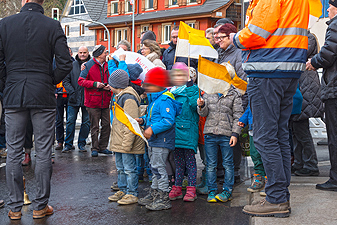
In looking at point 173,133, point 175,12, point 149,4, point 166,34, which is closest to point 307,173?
point 173,133

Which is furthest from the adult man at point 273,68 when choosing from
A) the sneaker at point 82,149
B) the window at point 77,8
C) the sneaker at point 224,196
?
the window at point 77,8

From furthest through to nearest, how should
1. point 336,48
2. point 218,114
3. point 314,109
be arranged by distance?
point 314,109 < point 218,114 < point 336,48

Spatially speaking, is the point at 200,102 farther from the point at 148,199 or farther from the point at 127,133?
the point at 148,199

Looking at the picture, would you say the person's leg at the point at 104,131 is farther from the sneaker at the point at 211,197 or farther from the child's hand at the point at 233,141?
the child's hand at the point at 233,141

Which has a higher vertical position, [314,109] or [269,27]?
[269,27]

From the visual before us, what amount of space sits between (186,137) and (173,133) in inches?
12.7

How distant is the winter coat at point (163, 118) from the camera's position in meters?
5.39

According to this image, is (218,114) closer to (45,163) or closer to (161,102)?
(161,102)

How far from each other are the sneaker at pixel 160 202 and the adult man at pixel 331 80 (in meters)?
1.78

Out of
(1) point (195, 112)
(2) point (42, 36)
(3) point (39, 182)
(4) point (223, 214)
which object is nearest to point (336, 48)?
(1) point (195, 112)

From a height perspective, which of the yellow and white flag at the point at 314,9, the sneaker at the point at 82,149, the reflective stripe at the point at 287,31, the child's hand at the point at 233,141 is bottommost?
the sneaker at the point at 82,149

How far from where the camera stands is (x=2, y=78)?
5.05 m

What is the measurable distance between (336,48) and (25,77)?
3.52m

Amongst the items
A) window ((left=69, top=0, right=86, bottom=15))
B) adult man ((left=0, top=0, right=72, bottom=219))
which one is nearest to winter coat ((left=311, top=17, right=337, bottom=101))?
adult man ((left=0, top=0, right=72, bottom=219))
